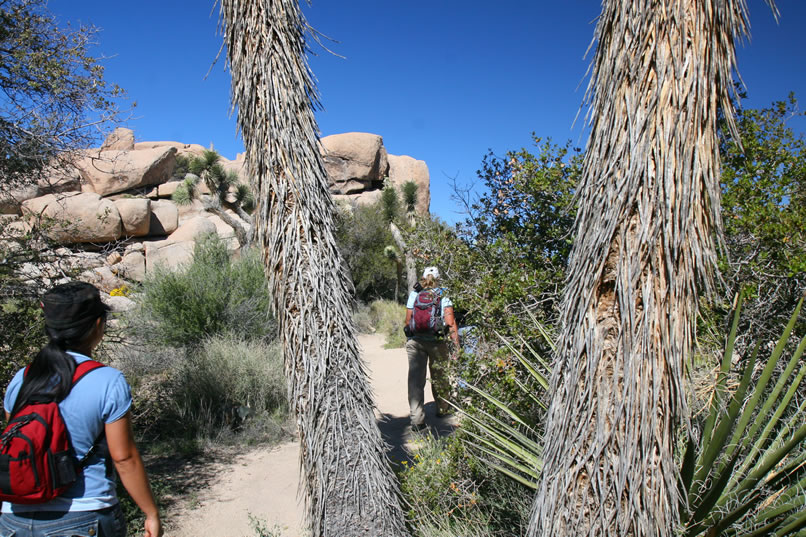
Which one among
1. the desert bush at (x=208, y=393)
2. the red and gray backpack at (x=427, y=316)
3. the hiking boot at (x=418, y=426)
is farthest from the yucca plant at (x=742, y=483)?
the desert bush at (x=208, y=393)

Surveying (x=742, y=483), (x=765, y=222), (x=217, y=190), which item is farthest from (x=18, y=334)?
(x=217, y=190)

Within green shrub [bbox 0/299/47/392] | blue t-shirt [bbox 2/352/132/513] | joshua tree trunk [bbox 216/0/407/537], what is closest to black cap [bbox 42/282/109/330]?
blue t-shirt [bbox 2/352/132/513]

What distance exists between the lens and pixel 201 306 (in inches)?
342

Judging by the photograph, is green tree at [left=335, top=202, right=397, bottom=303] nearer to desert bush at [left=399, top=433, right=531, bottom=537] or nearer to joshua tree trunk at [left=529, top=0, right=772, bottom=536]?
desert bush at [left=399, top=433, right=531, bottom=537]

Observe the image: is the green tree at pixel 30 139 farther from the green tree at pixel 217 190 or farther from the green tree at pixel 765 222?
the green tree at pixel 217 190

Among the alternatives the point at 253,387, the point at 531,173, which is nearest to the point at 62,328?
the point at 531,173

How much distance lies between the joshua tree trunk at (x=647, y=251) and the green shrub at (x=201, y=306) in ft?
22.0

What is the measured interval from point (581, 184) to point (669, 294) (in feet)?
1.78

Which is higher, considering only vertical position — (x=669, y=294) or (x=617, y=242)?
(x=617, y=242)

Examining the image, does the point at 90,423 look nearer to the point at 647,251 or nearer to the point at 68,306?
the point at 68,306

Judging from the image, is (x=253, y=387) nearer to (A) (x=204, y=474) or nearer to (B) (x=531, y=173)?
(A) (x=204, y=474)

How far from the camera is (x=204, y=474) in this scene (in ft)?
17.6

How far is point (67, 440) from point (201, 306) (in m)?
7.15

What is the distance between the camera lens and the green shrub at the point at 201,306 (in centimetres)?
844
